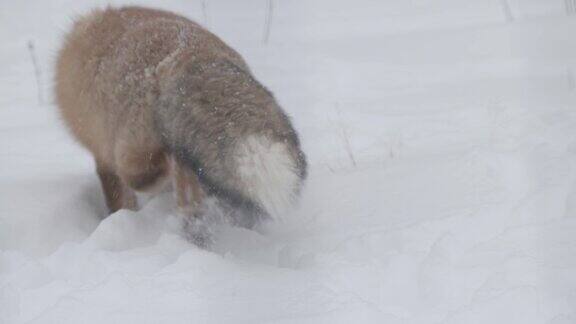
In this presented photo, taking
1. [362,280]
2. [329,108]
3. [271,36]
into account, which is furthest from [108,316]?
[271,36]

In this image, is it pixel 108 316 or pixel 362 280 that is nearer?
pixel 108 316

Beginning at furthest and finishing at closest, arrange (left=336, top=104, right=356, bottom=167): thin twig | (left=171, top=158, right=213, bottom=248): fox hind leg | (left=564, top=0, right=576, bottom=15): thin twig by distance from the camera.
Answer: (left=564, top=0, right=576, bottom=15): thin twig → (left=336, top=104, right=356, bottom=167): thin twig → (left=171, top=158, right=213, bottom=248): fox hind leg

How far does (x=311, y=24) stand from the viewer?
8.61 m

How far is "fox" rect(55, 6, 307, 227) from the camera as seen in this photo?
320 centimetres

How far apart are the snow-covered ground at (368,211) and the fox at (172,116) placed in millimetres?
272

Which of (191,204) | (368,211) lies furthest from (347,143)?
(191,204)

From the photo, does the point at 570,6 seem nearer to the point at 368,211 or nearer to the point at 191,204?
the point at 368,211

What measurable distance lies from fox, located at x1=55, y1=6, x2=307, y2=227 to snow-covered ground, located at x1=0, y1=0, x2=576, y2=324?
0.27m

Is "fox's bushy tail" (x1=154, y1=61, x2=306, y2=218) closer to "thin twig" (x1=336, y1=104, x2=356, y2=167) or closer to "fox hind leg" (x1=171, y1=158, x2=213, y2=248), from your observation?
"fox hind leg" (x1=171, y1=158, x2=213, y2=248)

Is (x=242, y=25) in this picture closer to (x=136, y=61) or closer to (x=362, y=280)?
(x=136, y=61)

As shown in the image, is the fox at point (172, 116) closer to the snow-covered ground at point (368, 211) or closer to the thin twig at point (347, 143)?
the snow-covered ground at point (368, 211)

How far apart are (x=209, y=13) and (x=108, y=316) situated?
21.6ft

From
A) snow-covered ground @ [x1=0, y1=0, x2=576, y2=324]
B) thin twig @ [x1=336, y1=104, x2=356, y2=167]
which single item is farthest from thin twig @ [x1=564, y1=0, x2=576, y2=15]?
thin twig @ [x1=336, y1=104, x2=356, y2=167]

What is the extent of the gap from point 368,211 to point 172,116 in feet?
3.42
